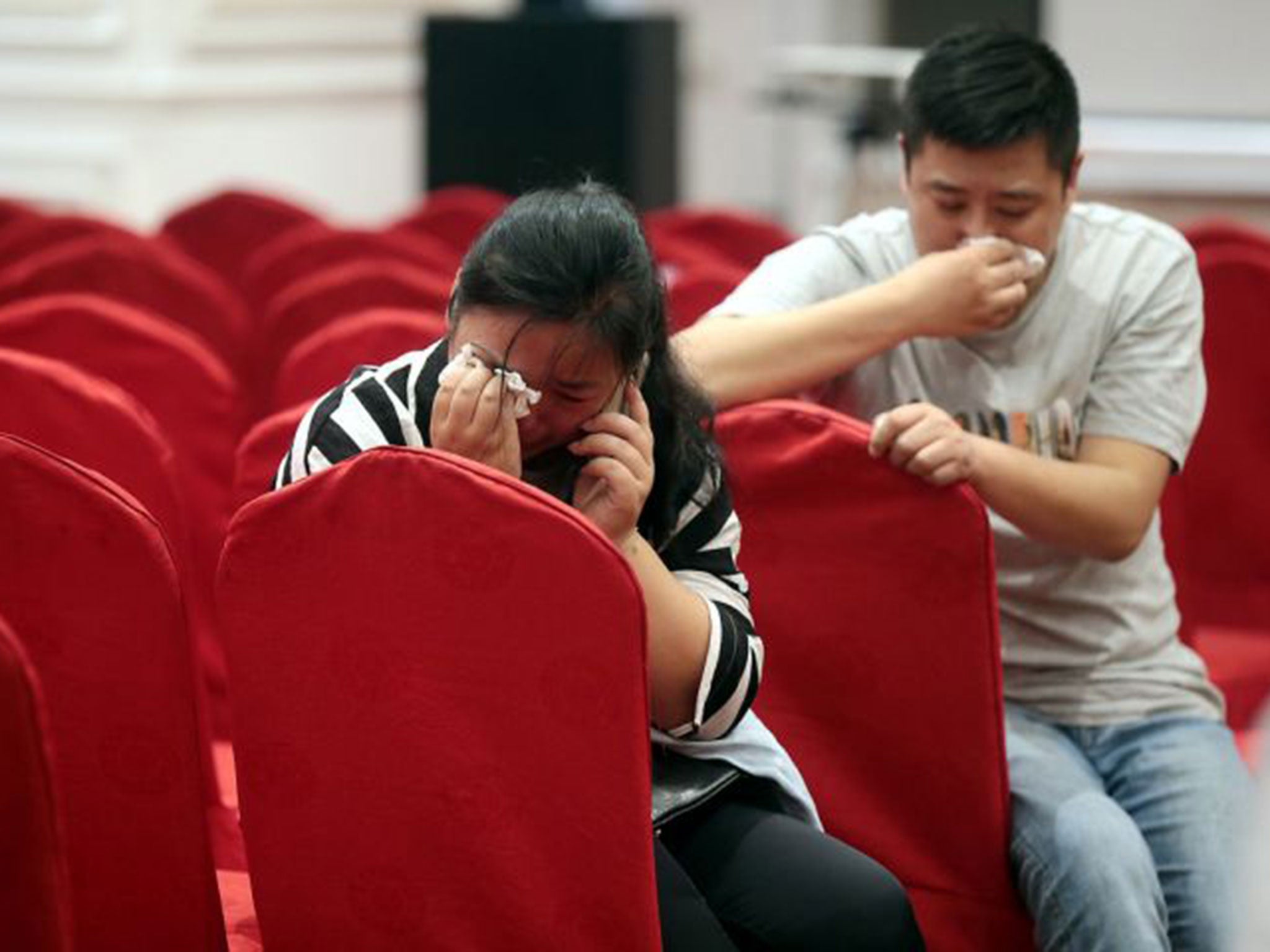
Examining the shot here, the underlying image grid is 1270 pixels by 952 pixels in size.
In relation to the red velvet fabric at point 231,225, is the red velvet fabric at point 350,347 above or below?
above

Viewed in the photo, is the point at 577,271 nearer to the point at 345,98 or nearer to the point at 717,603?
the point at 717,603

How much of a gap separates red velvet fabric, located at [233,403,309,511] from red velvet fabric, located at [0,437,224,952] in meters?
0.45

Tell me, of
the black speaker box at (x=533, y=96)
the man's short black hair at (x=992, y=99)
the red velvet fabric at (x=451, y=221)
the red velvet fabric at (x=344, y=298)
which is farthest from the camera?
the black speaker box at (x=533, y=96)

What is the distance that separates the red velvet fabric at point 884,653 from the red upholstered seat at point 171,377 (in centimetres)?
90

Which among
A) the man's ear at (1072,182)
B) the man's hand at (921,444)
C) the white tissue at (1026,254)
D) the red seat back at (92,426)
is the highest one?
the man's ear at (1072,182)

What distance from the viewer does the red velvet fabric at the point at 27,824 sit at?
135 cm

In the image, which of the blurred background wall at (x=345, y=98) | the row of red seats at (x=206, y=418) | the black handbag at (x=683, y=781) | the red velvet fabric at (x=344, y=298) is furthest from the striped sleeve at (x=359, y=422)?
the blurred background wall at (x=345, y=98)

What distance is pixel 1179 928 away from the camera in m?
2.00

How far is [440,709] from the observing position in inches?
63.1

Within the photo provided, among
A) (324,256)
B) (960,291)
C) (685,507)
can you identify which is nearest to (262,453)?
(685,507)

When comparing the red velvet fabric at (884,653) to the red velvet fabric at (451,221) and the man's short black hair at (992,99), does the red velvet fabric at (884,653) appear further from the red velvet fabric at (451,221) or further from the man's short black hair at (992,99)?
the red velvet fabric at (451,221)

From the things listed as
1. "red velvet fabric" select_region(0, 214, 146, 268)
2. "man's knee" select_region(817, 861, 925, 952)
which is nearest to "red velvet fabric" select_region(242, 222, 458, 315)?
"red velvet fabric" select_region(0, 214, 146, 268)

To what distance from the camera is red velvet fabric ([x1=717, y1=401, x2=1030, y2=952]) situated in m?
1.95

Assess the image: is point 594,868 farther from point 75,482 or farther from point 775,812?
point 75,482
